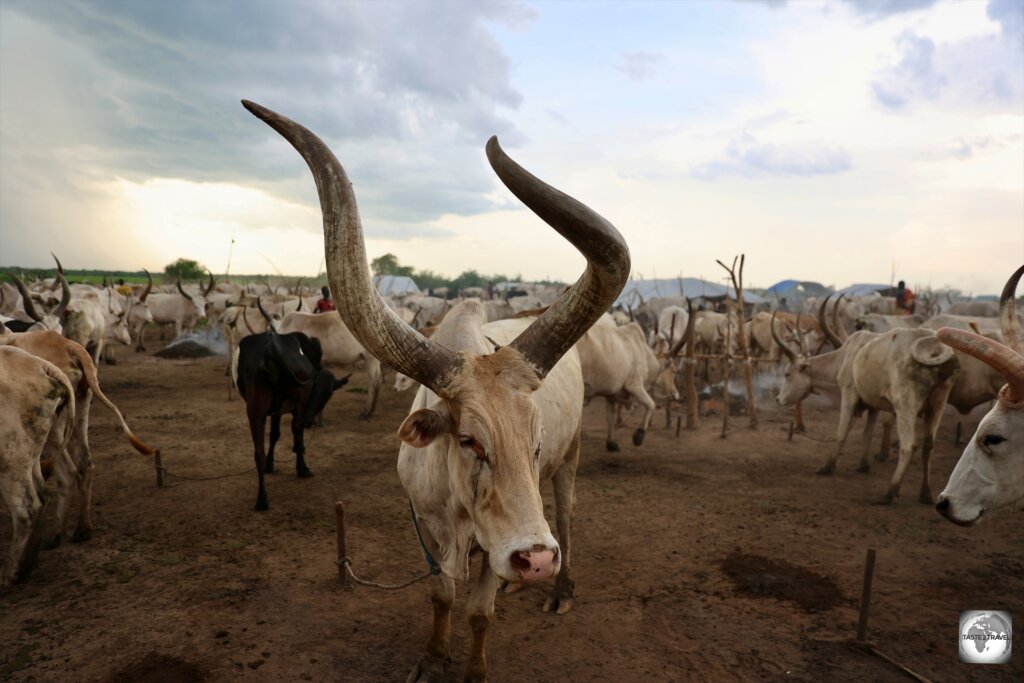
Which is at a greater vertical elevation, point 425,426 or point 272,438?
point 425,426

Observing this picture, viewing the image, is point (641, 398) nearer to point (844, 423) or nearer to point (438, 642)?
point (844, 423)

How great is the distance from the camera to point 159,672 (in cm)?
355

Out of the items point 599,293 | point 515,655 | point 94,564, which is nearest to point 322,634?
point 515,655

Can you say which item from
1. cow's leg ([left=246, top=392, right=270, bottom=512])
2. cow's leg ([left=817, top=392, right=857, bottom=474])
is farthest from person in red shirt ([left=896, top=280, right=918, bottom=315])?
cow's leg ([left=246, top=392, right=270, bottom=512])

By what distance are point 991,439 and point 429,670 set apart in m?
3.91

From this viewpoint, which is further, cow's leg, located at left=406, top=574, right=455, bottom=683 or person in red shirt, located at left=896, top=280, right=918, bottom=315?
person in red shirt, located at left=896, top=280, right=918, bottom=315

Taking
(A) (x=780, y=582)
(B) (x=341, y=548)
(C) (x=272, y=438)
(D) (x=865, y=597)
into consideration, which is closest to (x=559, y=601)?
(B) (x=341, y=548)

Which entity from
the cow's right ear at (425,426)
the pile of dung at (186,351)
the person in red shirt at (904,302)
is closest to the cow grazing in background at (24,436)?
the cow's right ear at (425,426)

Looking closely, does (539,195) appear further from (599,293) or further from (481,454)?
(481,454)

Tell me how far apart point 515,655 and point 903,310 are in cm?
2308

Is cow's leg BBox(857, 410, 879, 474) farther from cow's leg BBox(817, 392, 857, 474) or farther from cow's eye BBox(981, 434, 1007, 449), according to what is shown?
cow's eye BBox(981, 434, 1007, 449)

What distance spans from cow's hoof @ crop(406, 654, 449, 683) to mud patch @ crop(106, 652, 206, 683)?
1.34m

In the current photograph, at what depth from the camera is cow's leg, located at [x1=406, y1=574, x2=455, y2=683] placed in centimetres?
346

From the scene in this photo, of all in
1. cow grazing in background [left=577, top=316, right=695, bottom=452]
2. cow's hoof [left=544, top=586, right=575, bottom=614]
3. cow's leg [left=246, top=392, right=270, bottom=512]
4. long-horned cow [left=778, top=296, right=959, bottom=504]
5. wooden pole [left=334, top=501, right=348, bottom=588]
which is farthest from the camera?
cow grazing in background [left=577, top=316, right=695, bottom=452]
